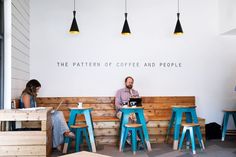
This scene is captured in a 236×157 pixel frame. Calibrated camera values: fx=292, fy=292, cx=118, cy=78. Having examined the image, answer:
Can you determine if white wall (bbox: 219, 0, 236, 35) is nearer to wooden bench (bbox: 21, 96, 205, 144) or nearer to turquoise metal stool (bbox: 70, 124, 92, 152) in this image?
wooden bench (bbox: 21, 96, 205, 144)

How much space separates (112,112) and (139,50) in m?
1.56

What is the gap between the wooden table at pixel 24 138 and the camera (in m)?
4.02

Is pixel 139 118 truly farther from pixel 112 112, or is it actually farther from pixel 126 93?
pixel 112 112

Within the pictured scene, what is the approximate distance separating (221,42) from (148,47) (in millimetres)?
1770

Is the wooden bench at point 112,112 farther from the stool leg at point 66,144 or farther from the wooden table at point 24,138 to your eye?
the wooden table at point 24,138

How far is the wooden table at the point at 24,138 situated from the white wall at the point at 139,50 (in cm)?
245

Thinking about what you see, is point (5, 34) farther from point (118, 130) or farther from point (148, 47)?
point (148, 47)

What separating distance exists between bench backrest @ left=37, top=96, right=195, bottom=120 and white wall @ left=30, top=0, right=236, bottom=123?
14cm

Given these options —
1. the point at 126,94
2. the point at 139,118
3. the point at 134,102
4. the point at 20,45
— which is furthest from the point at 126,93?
the point at 20,45

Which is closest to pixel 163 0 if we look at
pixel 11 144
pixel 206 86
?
pixel 206 86

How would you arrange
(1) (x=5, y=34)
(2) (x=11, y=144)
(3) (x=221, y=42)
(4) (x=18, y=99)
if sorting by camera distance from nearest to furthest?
(2) (x=11, y=144) < (1) (x=5, y=34) < (4) (x=18, y=99) < (3) (x=221, y=42)

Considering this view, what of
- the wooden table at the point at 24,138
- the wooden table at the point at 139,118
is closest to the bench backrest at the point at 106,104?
the wooden table at the point at 139,118

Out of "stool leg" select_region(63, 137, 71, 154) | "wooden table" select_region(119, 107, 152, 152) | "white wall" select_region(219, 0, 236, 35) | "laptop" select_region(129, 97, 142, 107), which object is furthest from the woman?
"white wall" select_region(219, 0, 236, 35)

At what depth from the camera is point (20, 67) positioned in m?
5.59
